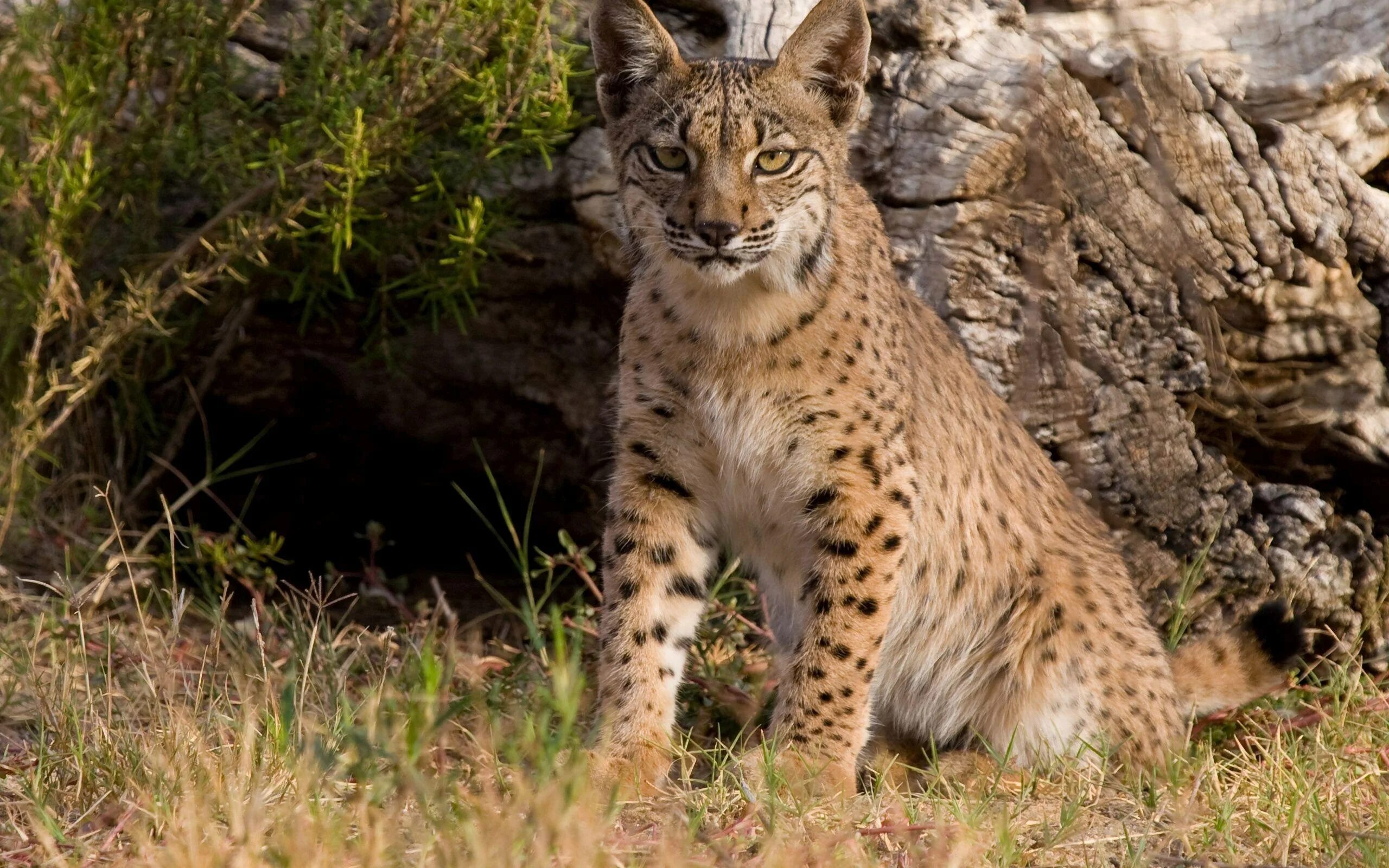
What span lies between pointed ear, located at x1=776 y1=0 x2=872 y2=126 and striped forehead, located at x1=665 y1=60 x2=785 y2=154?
0.11 meters

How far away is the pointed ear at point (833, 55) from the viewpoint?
3594 mm

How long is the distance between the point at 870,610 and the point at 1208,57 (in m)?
2.11

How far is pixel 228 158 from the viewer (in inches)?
186

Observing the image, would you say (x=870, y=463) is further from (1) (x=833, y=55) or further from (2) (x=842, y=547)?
(1) (x=833, y=55)

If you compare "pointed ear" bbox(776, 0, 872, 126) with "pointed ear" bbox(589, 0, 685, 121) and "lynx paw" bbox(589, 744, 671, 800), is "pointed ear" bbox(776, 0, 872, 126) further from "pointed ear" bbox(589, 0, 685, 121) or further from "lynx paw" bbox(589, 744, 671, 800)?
"lynx paw" bbox(589, 744, 671, 800)

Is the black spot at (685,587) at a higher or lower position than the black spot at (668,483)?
lower

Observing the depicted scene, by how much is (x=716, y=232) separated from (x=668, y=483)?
68 cm

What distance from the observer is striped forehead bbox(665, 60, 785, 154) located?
3508 mm

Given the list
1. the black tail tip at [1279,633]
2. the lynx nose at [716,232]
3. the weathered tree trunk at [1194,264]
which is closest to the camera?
the lynx nose at [716,232]

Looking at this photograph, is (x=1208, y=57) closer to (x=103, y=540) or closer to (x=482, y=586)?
(x=482, y=586)

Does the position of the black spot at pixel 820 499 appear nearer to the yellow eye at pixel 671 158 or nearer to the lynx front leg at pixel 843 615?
the lynx front leg at pixel 843 615

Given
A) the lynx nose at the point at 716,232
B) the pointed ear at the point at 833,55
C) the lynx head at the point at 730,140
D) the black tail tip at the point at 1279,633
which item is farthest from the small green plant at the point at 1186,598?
the lynx nose at the point at 716,232

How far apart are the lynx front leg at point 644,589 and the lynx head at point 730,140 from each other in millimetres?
548

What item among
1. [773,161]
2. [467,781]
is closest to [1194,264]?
[773,161]
